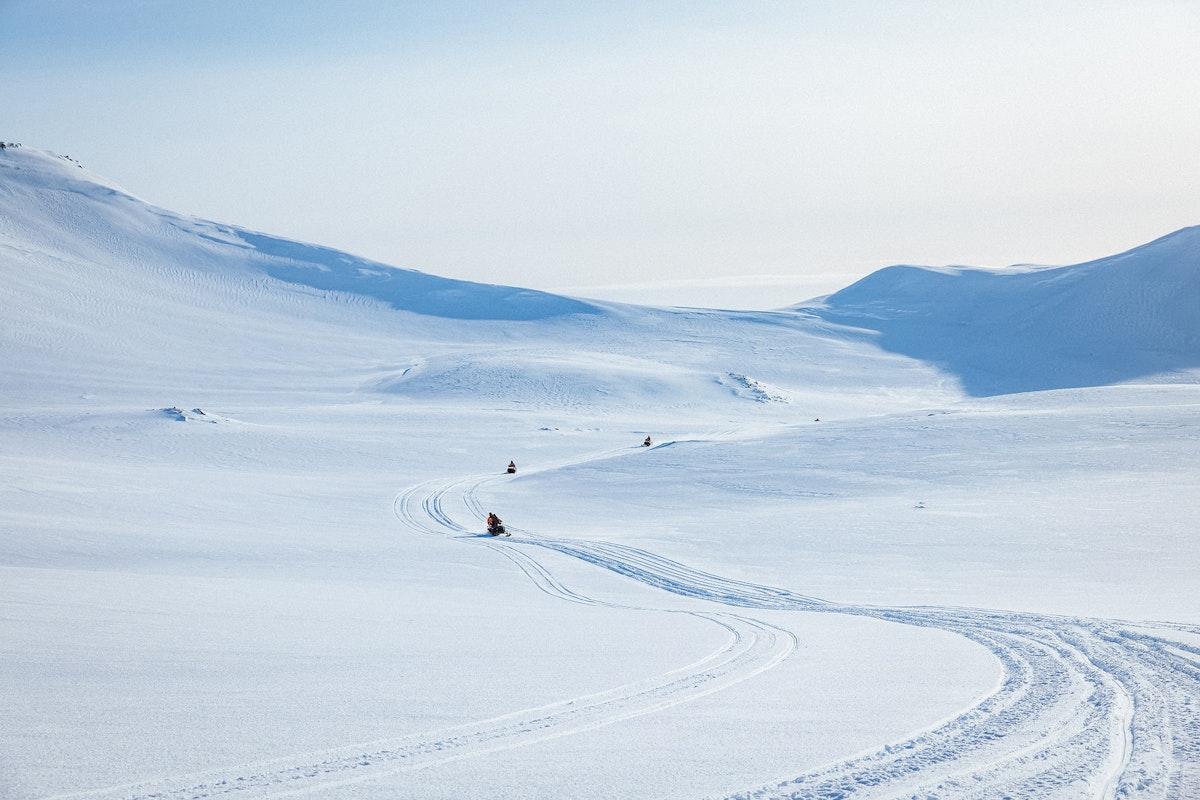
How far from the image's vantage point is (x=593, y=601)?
49.8ft

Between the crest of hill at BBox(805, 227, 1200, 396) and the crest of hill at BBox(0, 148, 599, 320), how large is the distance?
41.7m

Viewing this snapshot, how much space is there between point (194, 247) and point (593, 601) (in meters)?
118

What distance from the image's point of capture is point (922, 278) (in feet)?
447

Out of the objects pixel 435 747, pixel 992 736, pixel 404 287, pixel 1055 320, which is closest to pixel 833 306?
pixel 1055 320

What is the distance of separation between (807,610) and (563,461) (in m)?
24.4

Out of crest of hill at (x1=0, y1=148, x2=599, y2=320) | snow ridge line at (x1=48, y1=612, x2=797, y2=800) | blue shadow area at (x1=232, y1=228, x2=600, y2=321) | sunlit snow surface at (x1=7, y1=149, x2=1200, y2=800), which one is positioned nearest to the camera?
snow ridge line at (x1=48, y1=612, x2=797, y2=800)

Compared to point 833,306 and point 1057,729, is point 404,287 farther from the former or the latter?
point 1057,729

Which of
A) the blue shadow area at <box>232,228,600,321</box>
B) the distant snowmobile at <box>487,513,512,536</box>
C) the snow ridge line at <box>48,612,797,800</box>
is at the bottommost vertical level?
the distant snowmobile at <box>487,513,512,536</box>

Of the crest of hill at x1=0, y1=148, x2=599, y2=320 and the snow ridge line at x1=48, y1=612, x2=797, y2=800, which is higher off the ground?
the crest of hill at x1=0, y1=148, x2=599, y2=320

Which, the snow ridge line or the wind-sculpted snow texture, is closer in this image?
the snow ridge line

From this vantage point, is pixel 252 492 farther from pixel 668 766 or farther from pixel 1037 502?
pixel 668 766

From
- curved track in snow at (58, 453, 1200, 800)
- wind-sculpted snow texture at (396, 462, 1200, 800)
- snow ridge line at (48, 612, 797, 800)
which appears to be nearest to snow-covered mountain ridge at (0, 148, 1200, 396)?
wind-sculpted snow texture at (396, 462, 1200, 800)

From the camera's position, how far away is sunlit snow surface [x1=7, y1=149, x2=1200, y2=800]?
243 inches

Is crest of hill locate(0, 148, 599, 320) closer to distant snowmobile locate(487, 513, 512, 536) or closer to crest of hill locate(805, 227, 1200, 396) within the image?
crest of hill locate(805, 227, 1200, 396)
